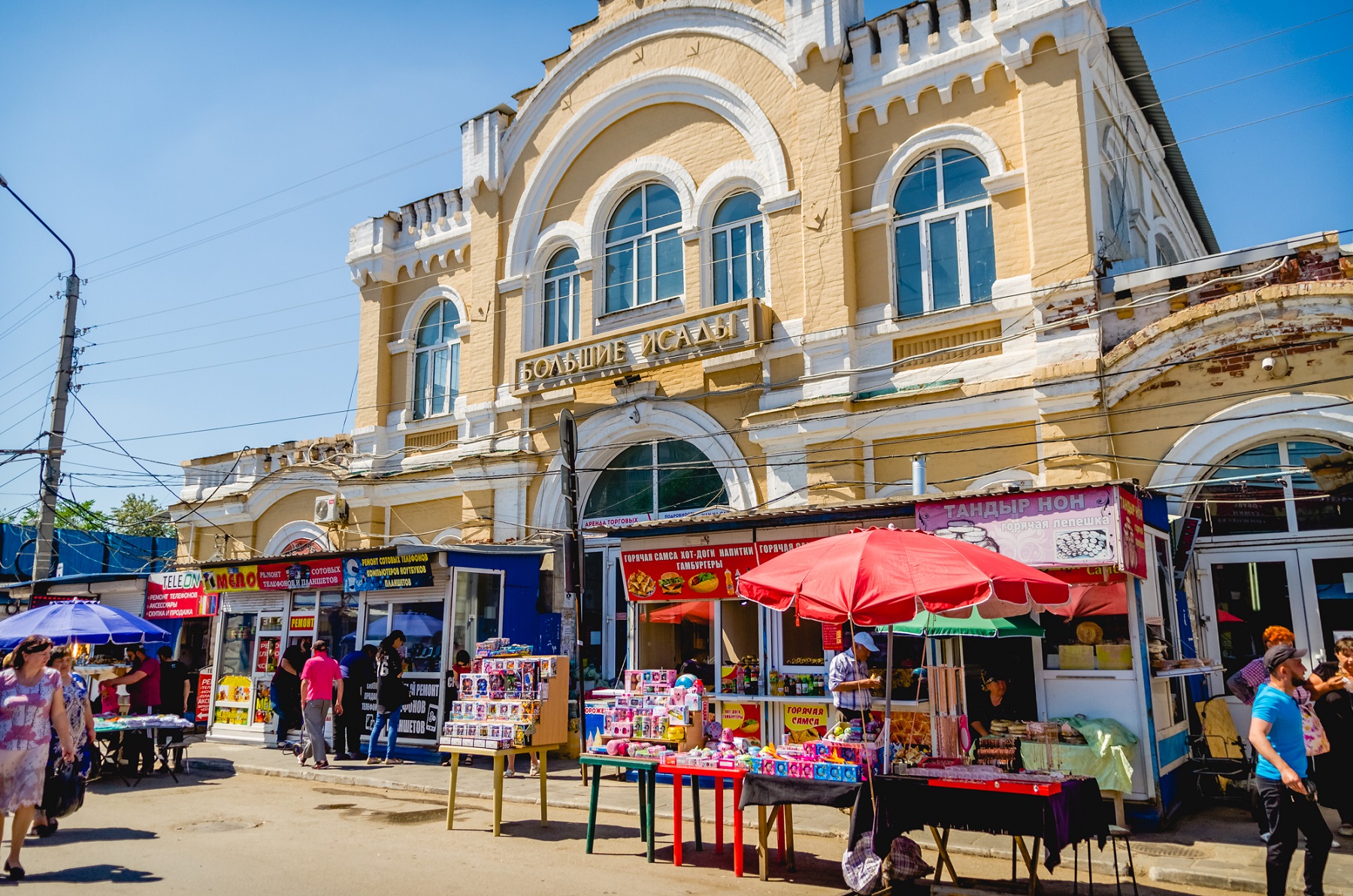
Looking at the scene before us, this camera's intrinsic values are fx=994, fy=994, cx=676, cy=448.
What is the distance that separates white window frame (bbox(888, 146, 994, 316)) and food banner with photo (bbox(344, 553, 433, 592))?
29.3ft

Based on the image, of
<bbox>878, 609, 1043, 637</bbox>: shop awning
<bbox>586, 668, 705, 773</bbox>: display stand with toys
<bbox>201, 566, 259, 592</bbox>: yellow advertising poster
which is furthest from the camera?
<bbox>201, 566, 259, 592</bbox>: yellow advertising poster

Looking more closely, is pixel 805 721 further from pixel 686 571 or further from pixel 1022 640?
pixel 1022 640

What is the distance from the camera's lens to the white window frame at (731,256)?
1723cm

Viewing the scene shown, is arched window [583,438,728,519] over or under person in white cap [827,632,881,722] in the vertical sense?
over

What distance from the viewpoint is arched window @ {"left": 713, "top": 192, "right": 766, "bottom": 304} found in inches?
689

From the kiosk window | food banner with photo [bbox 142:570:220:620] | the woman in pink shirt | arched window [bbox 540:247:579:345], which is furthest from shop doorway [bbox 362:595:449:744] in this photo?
arched window [bbox 540:247:579:345]

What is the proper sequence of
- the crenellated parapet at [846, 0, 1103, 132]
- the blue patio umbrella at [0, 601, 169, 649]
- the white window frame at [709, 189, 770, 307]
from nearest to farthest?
the crenellated parapet at [846, 0, 1103, 132] → the blue patio umbrella at [0, 601, 169, 649] → the white window frame at [709, 189, 770, 307]

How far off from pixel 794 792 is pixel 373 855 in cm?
380

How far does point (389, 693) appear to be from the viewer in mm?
15797

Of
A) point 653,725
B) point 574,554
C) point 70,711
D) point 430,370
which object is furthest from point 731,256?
point 70,711

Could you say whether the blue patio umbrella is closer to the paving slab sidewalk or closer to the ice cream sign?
the paving slab sidewalk

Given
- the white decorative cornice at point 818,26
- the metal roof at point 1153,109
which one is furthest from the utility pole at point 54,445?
the metal roof at point 1153,109

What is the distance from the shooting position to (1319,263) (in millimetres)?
12023

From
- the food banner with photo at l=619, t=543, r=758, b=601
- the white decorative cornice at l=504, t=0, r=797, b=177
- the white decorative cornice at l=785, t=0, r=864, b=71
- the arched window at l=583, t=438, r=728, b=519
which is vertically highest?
the white decorative cornice at l=504, t=0, r=797, b=177
